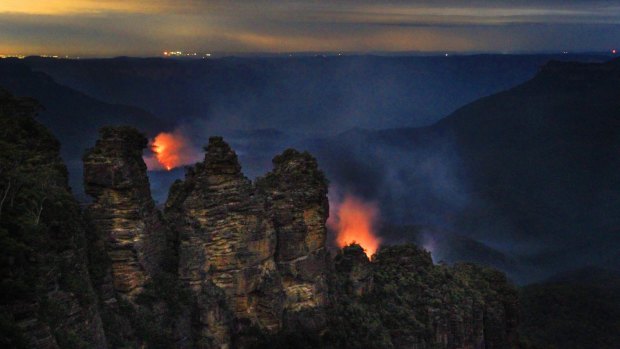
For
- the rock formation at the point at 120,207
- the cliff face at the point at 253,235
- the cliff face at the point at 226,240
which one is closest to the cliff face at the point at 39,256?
the rock formation at the point at 120,207

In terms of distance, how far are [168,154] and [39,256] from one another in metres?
146

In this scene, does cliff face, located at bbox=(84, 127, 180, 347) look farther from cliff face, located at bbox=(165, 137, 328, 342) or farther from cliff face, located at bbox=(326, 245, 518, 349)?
cliff face, located at bbox=(326, 245, 518, 349)

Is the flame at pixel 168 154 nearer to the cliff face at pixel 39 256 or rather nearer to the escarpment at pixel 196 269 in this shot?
the escarpment at pixel 196 269

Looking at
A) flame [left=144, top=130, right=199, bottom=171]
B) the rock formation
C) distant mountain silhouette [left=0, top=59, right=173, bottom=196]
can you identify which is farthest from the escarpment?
distant mountain silhouette [left=0, top=59, right=173, bottom=196]

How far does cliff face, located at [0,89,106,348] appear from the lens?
2148 centimetres

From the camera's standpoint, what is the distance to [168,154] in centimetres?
16750

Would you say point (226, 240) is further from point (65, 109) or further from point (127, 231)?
point (65, 109)

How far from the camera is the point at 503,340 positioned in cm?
6706

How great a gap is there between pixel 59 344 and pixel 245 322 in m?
18.8

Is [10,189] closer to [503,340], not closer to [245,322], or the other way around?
[245,322]

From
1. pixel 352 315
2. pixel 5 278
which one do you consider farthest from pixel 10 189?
pixel 352 315

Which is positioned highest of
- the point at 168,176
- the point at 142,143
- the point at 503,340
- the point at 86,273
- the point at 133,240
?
the point at 168,176

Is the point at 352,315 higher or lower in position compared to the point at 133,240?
lower

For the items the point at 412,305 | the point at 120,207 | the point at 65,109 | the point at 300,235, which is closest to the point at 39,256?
the point at 120,207
